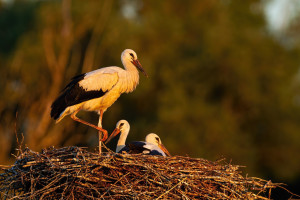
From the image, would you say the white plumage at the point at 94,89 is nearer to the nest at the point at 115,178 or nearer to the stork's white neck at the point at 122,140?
the stork's white neck at the point at 122,140

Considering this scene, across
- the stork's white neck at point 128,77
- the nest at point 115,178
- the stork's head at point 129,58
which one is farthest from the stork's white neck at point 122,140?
the nest at point 115,178

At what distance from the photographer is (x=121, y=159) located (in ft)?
22.7

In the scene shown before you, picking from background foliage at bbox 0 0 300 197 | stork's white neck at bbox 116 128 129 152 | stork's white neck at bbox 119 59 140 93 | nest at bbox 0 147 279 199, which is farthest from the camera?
Answer: background foliage at bbox 0 0 300 197

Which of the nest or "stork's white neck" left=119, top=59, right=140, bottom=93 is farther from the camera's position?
"stork's white neck" left=119, top=59, right=140, bottom=93

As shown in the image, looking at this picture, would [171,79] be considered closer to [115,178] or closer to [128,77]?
[128,77]

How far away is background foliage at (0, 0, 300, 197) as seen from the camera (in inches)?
858

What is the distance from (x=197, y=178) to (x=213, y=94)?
18558 millimetres

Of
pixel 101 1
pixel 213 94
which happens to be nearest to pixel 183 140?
pixel 213 94

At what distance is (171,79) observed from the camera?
79.4ft

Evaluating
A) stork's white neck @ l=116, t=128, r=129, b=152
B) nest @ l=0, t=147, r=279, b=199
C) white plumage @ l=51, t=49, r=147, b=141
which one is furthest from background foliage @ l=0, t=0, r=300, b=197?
nest @ l=0, t=147, r=279, b=199

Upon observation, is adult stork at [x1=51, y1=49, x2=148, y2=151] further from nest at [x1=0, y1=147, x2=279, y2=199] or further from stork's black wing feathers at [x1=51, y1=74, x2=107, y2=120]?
nest at [x1=0, y1=147, x2=279, y2=199]

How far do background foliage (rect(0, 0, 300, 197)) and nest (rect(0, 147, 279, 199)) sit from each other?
41.7 feet

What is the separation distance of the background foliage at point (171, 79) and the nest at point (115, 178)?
1272 cm

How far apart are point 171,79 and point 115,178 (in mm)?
17473
